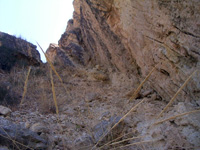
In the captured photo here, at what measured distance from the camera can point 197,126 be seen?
6.35ft

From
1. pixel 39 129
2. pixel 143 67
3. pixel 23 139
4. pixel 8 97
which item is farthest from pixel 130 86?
pixel 23 139

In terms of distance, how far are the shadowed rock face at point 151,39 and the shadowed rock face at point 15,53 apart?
3102 mm

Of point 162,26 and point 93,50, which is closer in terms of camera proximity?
point 162,26

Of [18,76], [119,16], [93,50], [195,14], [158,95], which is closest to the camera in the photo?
[195,14]

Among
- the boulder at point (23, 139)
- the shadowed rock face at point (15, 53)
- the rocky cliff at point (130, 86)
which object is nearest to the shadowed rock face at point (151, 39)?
the rocky cliff at point (130, 86)

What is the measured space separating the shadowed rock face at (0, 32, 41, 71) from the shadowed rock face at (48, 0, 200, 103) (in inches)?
122

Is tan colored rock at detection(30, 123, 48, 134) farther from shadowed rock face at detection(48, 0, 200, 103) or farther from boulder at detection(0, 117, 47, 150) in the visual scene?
shadowed rock face at detection(48, 0, 200, 103)

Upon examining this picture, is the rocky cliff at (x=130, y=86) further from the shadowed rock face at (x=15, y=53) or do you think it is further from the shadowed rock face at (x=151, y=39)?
the shadowed rock face at (x=15, y=53)

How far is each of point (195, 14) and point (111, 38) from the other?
2.72 m

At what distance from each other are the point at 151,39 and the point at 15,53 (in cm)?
592

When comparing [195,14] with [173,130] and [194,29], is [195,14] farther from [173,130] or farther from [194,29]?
[173,130]

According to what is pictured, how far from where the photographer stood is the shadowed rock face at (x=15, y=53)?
6.98 meters

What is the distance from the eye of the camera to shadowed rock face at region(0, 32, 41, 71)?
6.98 metres

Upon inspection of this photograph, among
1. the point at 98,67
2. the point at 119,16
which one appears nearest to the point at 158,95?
the point at 119,16
